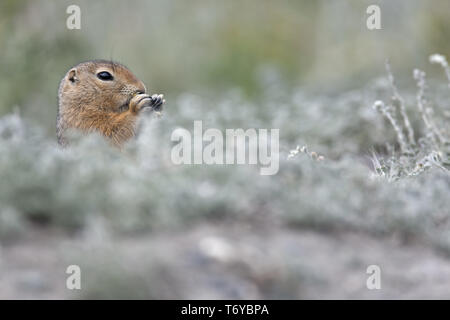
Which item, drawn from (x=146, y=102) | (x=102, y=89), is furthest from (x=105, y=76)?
(x=146, y=102)

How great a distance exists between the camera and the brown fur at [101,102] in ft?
23.7

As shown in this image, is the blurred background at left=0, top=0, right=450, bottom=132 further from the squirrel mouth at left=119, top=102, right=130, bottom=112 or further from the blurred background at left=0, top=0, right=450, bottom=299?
the blurred background at left=0, top=0, right=450, bottom=299

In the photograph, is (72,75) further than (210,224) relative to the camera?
Yes

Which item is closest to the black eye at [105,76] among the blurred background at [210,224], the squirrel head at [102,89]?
the squirrel head at [102,89]

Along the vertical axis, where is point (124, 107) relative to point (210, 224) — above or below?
above

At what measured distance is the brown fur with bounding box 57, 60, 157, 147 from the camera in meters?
7.21

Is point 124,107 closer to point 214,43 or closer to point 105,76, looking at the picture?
point 105,76

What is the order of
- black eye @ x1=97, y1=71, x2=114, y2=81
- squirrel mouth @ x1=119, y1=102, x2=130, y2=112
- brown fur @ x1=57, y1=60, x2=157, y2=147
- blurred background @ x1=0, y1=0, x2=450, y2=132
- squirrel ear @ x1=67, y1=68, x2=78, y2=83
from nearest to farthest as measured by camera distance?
1. brown fur @ x1=57, y1=60, x2=157, y2=147
2. squirrel mouth @ x1=119, y1=102, x2=130, y2=112
3. black eye @ x1=97, y1=71, x2=114, y2=81
4. squirrel ear @ x1=67, y1=68, x2=78, y2=83
5. blurred background @ x1=0, y1=0, x2=450, y2=132

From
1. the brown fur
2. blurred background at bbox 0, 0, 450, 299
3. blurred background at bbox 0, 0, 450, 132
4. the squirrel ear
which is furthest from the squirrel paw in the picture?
blurred background at bbox 0, 0, 450, 132

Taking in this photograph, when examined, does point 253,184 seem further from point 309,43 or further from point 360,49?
point 309,43

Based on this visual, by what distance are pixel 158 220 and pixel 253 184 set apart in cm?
73

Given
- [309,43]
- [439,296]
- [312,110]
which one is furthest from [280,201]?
[309,43]

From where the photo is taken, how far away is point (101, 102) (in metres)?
7.43

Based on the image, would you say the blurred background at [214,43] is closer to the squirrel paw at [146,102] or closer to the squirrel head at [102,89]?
the squirrel head at [102,89]
